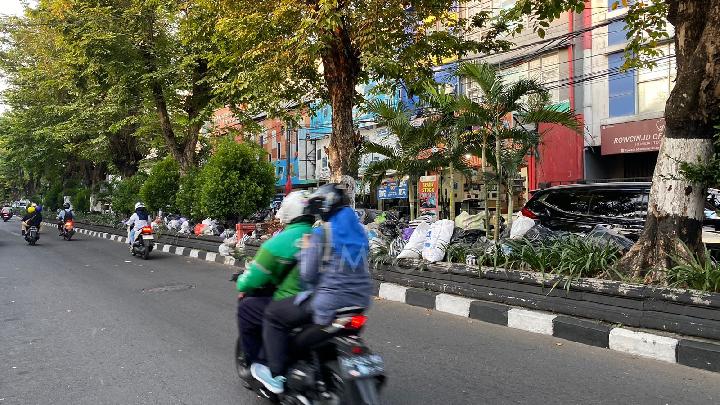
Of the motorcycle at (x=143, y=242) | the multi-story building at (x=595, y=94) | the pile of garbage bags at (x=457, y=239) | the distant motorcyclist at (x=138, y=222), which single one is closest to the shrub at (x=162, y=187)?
the distant motorcyclist at (x=138, y=222)

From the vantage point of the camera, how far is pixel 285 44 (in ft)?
28.2

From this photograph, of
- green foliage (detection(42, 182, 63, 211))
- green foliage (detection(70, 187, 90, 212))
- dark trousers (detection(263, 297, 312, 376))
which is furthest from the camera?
green foliage (detection(42, 182, 63, 211))

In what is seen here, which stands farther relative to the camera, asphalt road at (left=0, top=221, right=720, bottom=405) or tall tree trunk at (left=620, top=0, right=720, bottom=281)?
tall tree trunk at (left=620, top=0, right=720, bottom=281)

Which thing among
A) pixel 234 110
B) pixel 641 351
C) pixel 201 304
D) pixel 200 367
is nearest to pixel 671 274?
pixel 641 351

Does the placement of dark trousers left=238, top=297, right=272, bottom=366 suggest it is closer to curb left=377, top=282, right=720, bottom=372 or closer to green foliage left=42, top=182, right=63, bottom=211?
curb left=377, top=282, right=720, bottom=372

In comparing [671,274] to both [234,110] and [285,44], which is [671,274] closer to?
[285,44]

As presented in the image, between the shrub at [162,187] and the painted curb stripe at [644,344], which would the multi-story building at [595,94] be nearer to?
the shrub at [162,187]

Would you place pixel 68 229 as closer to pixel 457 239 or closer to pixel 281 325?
pixel 457 239

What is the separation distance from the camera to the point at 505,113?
783cm

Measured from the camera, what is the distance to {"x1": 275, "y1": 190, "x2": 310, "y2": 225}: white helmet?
298cm

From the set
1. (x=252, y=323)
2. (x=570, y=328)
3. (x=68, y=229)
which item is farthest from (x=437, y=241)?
(x=68, y=229)

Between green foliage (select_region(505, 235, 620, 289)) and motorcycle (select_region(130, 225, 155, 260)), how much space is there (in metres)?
9.27

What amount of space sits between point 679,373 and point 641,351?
465mm

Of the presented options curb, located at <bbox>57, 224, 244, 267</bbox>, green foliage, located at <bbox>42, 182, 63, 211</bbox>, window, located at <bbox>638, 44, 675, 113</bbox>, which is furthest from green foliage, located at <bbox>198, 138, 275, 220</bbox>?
green foliage, located at <bbox>42, 182, 63, 211</bbox>
